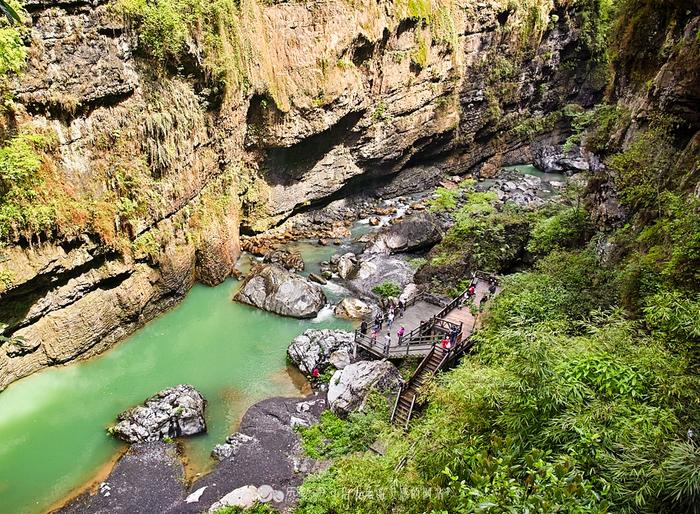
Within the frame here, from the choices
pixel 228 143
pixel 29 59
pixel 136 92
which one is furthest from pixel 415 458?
pixel 228 143

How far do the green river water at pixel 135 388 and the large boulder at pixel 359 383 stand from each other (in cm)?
189

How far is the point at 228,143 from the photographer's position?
25453 mm

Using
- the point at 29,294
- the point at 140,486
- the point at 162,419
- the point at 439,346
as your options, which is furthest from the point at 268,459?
the point at 29,294

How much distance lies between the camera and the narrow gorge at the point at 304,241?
754cm

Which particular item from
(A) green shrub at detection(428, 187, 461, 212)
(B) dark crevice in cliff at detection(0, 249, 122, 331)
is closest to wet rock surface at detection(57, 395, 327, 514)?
(B) dark crevice in cliff at detection(0, 249, 122, 331)

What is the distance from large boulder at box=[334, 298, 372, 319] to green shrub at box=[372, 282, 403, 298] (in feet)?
5.14

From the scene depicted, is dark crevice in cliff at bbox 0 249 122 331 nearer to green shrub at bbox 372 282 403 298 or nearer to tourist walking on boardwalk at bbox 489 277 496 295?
green shrub at bbox 372 282 403 298

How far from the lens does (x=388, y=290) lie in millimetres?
23953

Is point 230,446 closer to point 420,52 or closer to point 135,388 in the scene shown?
point 135,388

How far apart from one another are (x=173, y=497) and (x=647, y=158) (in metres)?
17.5

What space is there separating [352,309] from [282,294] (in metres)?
3.51

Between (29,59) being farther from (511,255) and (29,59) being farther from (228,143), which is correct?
(511,255)

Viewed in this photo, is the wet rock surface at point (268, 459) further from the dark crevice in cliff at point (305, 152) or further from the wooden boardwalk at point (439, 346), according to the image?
the dark crevice in cliff at point (305, 152)

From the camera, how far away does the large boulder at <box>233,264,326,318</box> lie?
21969mm
